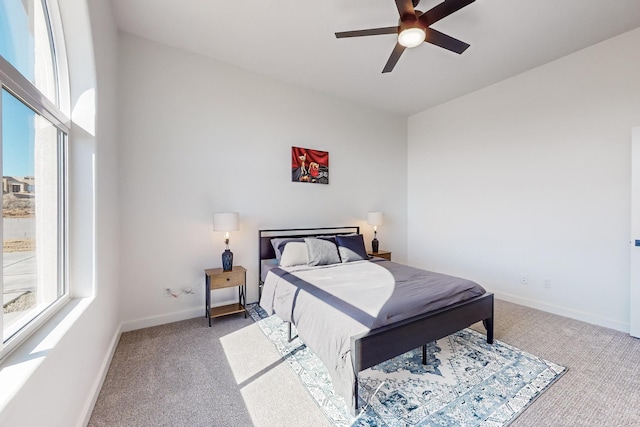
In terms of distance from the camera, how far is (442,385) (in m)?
1.99

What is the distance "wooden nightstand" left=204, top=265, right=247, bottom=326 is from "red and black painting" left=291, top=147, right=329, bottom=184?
1572 millimetres

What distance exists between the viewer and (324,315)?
2.03m

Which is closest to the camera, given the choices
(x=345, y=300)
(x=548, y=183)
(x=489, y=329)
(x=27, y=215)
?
(x=27, y=215)

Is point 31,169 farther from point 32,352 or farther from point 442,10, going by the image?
point 442,10

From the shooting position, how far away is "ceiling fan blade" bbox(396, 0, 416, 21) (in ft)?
6.23

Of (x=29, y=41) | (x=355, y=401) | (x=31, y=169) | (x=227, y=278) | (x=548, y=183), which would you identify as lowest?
(x=355, y=401)

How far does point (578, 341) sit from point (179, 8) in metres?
5.06

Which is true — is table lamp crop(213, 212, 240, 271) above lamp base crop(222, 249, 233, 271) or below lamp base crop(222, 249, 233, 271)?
above

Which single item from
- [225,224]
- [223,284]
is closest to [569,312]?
[223,284]

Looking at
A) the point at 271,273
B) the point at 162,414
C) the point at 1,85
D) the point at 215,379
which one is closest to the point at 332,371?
the point at 215,379

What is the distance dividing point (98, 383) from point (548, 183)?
16.6 ft

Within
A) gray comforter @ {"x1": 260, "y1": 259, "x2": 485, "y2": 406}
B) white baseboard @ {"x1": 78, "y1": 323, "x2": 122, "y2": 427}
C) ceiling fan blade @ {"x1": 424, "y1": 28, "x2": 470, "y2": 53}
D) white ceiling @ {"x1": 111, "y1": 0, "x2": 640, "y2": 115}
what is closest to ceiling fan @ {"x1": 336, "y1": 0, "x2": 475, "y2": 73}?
ceiling fan blade @ {"x1": 424, "y1": 28, "x2": 470, "y2": 53}

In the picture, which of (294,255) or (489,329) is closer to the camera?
(489,329)

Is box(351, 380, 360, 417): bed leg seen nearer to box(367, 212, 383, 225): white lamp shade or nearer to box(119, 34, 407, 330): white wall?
box(119, 34, 407, 330): white wall
